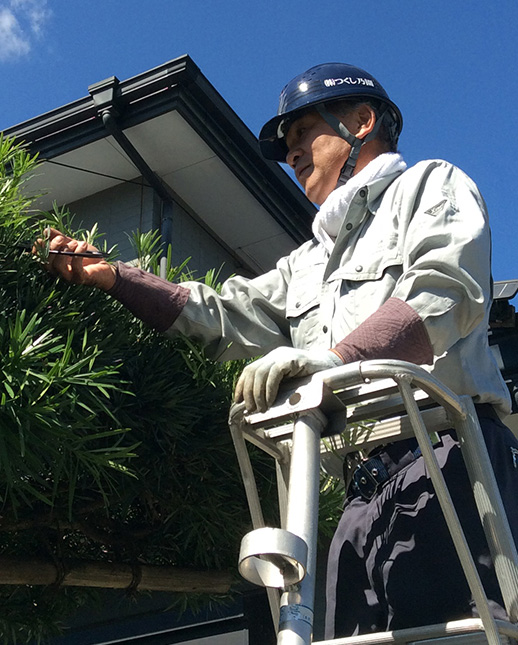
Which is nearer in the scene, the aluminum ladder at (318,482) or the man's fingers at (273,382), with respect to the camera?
the aluminum ladder at (318,482)

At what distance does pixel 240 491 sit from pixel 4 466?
0.83m

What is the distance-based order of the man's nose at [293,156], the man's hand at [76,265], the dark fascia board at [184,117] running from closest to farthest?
the man's hand at [76,265] → the man's nose at [293,156] → the dark fascia board at [184,117]

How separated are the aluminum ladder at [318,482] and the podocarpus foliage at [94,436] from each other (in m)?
0.42

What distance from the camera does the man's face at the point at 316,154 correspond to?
8.86 feet

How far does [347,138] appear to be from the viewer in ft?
8.91

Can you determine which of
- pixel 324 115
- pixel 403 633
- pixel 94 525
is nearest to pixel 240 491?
pixel 94 525

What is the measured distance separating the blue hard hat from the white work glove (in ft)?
4.20

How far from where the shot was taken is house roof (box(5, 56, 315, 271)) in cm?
613

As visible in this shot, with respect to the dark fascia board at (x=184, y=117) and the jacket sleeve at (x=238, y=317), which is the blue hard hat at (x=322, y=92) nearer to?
the jacket sleeve at (x=238, y=317)

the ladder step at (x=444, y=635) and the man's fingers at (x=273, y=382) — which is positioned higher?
the man's fingers at (x=273, y=382)

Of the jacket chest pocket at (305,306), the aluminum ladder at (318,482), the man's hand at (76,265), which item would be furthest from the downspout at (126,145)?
the aluminum ladder at (318,482)

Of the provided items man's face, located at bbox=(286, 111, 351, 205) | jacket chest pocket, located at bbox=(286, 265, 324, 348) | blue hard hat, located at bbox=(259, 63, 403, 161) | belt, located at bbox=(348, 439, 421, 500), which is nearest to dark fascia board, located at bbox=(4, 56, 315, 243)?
blue hard hat, located at bbox=(259, 63, 403, 161)

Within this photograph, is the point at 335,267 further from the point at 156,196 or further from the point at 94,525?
the point at 156,196

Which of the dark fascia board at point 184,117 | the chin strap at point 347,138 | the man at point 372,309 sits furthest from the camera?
the dark fascia board at point 184,117
